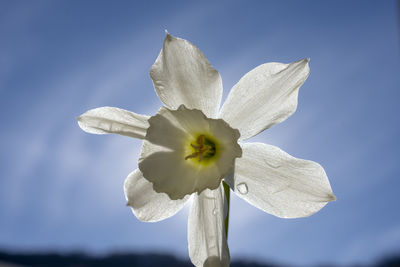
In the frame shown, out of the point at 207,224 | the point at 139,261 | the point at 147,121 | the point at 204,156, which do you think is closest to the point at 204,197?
the point at 207,224

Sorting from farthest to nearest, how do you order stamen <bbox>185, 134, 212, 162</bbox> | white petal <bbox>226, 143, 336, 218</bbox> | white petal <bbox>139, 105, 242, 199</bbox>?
1. stamen <bbox>185, 134, 212, 162</bbox>
2. white petal <bbox>139, 105, 242, 199</bbox>
3. white petal <bbox>226, 143, 336, 218</bbox>

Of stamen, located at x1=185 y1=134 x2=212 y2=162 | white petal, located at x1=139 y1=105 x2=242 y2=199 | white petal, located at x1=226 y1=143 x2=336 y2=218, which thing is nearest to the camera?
white petal, located at x1=226 y1=143 x2=336 y2=218

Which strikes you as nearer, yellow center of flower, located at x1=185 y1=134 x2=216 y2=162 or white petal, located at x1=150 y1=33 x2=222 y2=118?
white petal, located at x1=150 y1=33 x2=222 y2=118

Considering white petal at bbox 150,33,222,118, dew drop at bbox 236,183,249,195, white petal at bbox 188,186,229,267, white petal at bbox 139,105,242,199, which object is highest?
white petal at bbox 150,33,222,118

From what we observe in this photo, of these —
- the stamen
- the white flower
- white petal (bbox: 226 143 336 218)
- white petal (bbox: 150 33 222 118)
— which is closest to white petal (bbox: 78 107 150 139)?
the white flower

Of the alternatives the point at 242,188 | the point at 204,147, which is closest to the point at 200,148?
the point at 204,147

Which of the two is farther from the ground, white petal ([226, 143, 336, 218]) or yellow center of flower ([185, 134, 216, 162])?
yellow center of flower ([185, 134, 216, 162])

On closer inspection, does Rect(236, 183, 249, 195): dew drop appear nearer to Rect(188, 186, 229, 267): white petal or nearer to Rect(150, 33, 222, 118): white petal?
Rect(188, 186, 229, 267): white petal

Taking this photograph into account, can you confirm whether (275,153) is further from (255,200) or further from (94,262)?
(94,262)

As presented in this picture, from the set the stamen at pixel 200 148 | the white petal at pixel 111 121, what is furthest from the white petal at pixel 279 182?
the white petal at pixel 111 121
